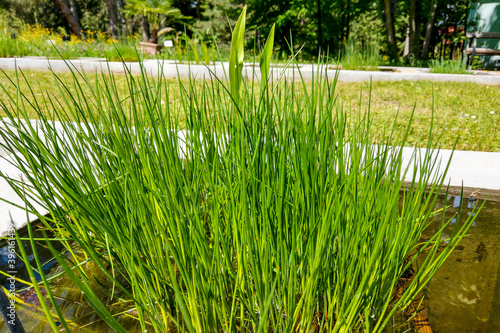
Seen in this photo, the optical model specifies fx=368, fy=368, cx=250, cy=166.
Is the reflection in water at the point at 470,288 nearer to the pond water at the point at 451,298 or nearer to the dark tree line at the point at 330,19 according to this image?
the pond water at the point at 451,298

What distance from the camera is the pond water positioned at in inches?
40.2

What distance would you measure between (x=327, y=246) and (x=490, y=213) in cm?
120

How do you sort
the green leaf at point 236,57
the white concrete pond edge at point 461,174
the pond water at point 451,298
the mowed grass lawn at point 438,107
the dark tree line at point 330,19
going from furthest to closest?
the dark tree line at point 330,19 < the mowed grass lawn at point 438,107 < the white concrete pond edge at point 461,174 < the green leaf at point 236,57 < the pond water at point 451,298

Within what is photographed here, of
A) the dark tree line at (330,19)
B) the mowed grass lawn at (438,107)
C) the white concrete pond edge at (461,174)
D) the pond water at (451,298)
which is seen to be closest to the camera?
the pond water at (451,298)

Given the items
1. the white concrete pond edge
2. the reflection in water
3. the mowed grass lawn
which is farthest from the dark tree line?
the reflection in water

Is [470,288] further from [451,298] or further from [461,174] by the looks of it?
[461,174]

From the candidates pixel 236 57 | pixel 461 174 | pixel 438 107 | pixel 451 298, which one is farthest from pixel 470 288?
pixel 438 107

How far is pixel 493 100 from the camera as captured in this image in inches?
151

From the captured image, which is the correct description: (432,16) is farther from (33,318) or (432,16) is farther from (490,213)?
(33,318)

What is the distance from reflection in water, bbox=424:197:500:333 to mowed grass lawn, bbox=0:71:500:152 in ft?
2.03

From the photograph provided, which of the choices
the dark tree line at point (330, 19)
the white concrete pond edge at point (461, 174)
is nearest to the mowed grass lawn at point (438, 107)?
the white concrete pond edge at point (461, 174)

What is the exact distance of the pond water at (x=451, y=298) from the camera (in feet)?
3.35

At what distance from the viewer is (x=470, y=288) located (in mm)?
1165

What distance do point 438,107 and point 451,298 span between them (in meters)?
2.90
